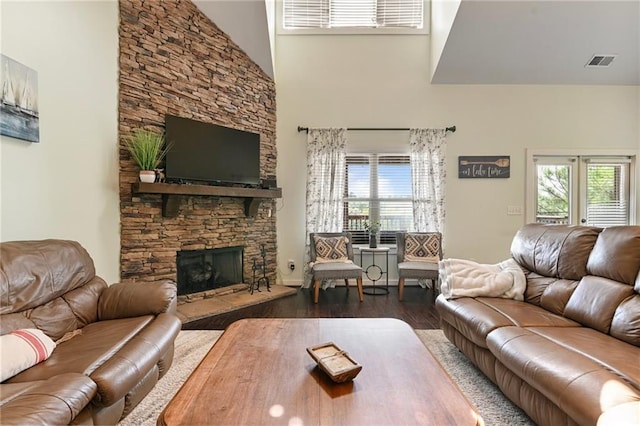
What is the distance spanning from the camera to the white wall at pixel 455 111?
16.4ft

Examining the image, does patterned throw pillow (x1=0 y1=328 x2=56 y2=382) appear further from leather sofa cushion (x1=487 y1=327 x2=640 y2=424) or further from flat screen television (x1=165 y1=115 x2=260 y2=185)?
leather sofa cushion (x1=487 y1=327 x2=640 y2=424)

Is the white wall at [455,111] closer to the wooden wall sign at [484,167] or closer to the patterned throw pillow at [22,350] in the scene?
the wooden wall sign at [484,167]

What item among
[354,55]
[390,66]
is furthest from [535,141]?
[354,55]

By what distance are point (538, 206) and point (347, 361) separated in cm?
499

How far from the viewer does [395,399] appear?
1.22 meters

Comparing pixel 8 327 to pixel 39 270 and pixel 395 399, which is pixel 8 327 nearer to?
pixel 39 270

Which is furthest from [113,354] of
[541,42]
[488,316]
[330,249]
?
[541,42]

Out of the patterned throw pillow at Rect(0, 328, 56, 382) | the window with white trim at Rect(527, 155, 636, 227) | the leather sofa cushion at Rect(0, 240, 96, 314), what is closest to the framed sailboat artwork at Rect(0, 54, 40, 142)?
the leather sofa cushion at Rect(0, 240, 96, 314)

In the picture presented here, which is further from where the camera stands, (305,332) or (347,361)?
(305,332)

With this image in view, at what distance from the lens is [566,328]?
77.8 inches

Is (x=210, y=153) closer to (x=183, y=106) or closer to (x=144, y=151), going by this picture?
(x=183, y=106)

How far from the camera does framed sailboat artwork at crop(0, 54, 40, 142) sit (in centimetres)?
214

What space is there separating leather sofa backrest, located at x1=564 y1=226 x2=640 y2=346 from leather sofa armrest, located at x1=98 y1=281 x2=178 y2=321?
8.79 feet

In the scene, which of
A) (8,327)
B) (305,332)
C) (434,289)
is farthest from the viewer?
(434,289)
